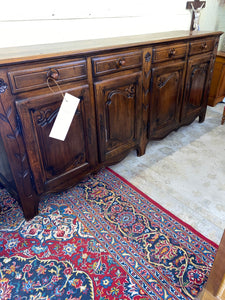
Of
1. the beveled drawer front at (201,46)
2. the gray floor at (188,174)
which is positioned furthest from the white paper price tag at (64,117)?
the beveled drawer front at (201,46)

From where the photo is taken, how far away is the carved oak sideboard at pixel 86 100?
118 cm

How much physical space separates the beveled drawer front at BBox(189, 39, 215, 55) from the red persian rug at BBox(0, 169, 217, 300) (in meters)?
1.40

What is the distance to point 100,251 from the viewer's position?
50.7 inches

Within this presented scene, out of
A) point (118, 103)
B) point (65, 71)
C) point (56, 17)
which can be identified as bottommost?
point (118, 103)

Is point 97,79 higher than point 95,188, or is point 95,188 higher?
point 97,79

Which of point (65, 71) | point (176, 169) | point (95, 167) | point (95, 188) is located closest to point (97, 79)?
point (65, 71)

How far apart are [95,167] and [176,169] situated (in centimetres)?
73

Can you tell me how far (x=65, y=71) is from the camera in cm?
128

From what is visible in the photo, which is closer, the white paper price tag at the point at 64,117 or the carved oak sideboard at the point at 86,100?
the carved oak sideboard at the point at 86,100

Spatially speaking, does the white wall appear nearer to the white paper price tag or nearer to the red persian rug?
the white paper price tag

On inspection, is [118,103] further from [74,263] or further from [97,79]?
[74,263]

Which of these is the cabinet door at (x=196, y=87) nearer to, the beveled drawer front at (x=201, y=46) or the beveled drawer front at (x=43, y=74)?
the beveled drawer front at (x=201, y=46)

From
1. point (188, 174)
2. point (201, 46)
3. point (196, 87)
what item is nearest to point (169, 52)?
point (201, 46)

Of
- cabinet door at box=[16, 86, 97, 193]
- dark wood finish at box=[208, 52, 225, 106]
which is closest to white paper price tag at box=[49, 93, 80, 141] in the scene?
cabinet door at box=[16, 86, 97, 193]
